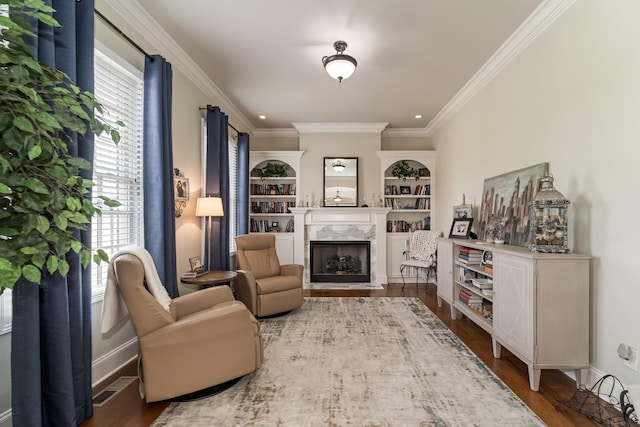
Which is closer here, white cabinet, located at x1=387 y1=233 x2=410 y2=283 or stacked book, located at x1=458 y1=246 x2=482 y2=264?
stacked book, located at x1=458 y1=246 x2=482 y2=264

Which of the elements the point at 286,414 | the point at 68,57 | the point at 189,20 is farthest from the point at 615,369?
the point at 189,20

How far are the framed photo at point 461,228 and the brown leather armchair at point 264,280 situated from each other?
2.11 m

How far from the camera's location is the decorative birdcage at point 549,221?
236 centimetres

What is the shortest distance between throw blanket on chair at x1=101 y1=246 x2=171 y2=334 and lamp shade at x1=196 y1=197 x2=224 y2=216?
56.5 inches

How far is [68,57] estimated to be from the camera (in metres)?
1.84

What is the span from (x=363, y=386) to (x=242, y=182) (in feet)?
13.1

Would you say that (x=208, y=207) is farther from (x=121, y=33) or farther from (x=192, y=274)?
(x=121, y=33)

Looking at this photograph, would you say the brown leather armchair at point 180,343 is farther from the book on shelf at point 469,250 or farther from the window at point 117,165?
the book on shelf at point 469,250

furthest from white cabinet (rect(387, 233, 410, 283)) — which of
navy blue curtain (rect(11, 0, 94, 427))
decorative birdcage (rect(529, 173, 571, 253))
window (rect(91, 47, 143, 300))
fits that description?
navy blue curtain (rect(11, 0, 94, 427))

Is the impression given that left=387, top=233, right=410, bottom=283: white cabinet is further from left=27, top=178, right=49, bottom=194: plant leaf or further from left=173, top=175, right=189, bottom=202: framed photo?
left=27, top=178, right=49, bottom=194: plant leaf

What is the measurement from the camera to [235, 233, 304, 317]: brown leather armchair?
3.79m

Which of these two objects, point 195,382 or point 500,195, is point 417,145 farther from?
point 195,382

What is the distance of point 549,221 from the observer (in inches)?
95.0

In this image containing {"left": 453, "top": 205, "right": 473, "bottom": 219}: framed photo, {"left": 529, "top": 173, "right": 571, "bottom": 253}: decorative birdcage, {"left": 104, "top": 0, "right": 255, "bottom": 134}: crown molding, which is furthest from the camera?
{"left": 453, "top": 205, "right": 473, "bottom": 219}: framed photo
